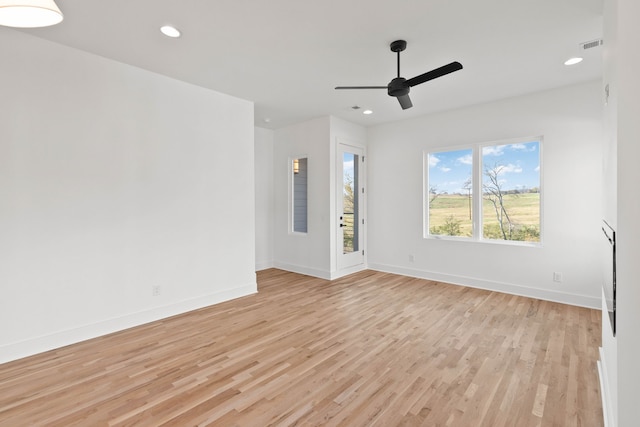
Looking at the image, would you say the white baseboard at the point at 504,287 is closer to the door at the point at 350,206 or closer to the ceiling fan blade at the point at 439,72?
the door at the point at 350,206

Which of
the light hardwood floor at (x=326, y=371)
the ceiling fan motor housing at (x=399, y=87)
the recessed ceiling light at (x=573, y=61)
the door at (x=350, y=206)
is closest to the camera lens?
the light hardwood floor at (x=326, y=371)

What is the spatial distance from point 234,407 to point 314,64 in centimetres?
326

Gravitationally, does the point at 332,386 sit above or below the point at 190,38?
below

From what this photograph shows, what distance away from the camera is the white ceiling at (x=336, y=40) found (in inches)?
94.3

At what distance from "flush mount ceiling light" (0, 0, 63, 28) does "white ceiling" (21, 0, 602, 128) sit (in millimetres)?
1007

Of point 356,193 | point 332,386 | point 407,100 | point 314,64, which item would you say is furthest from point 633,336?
point 356,193

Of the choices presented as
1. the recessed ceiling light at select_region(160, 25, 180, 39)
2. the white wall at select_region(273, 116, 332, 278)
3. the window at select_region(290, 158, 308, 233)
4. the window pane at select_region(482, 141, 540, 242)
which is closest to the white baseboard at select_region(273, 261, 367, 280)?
the white wall at select_region(273, 116, 332, 278)

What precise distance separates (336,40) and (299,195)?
11.0ft

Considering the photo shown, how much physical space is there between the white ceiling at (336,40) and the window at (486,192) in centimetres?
99

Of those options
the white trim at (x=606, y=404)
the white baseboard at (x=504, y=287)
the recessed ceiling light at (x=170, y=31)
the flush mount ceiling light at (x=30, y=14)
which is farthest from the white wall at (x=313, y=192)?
the flush mount ceiling light at (x=30, y=14)

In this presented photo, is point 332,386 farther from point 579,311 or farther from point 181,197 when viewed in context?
point 579,311

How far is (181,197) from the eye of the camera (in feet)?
12.4

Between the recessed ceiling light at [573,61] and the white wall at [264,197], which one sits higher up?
the recessed ceiling light at [573,61]

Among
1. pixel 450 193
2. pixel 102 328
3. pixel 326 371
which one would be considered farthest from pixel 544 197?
pixel 102 328
